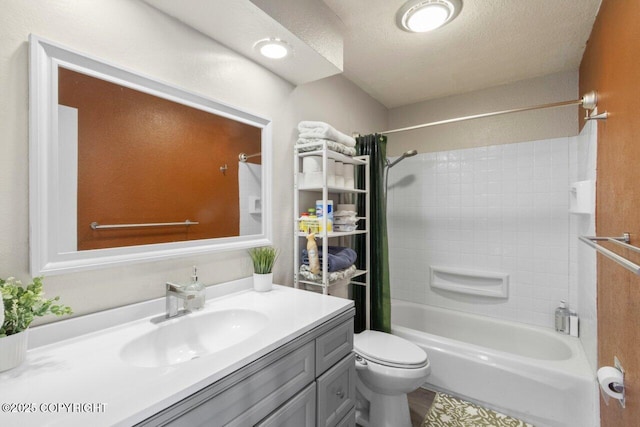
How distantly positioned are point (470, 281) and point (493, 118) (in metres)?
1.42

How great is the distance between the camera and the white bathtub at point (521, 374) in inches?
61.6

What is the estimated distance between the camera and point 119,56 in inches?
41.0

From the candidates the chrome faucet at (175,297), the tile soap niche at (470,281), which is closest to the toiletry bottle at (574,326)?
the tile soap niche at (470,281)

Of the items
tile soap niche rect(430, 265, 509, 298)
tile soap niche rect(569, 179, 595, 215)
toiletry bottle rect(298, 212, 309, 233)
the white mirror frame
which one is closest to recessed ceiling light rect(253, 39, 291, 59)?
the white mirror frame

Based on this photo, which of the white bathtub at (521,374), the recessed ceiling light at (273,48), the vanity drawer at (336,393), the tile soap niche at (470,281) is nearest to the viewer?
the vanity drawer at (336,393)

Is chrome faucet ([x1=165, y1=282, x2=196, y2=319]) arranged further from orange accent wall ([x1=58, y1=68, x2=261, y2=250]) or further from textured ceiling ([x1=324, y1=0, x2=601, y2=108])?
textured ceiling ([x1=324, y1=0, x2=601, y2=108])

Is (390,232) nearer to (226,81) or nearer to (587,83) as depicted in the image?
(587,83)

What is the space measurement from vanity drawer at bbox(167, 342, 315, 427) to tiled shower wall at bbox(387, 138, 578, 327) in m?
2.00

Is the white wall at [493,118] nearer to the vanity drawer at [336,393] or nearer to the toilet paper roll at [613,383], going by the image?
the toilet paper roll at [613,383]

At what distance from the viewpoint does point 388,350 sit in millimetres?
1667

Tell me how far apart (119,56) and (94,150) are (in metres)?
0.36

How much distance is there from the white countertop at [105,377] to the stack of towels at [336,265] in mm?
603

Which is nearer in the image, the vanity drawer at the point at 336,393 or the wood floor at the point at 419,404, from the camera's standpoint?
the vanity drawer at the point at 336,393

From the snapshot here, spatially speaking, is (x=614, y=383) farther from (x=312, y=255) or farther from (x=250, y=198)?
(x=250, y=198)
